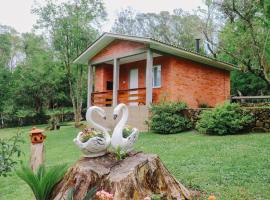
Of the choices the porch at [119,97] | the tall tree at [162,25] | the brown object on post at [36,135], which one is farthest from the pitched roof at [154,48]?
the tall tree at [162,25]

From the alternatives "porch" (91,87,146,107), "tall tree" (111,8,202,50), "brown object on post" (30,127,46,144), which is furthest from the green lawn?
"tall tree" (111,8,202,50)

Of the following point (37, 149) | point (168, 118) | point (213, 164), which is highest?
point (168, 118)

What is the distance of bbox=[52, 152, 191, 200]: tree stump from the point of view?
12.4 feet

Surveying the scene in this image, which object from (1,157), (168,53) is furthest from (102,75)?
(1,157)

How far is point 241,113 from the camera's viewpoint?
12055 mm

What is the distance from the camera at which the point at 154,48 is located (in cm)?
1542

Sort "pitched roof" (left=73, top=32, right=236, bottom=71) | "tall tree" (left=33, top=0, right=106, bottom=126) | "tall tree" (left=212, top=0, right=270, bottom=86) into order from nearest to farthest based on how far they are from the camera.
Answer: "pitched roof" (left=73, top=32, right=236, bottom=71) < "tall tree" (left=212, top=0, right=270, bottom=86) < "tall tree" (left=33, top=0, right=106, bottom=126)

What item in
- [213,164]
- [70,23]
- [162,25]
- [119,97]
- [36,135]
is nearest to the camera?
[36,135]

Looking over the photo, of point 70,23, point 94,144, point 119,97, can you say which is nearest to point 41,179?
point 94,144

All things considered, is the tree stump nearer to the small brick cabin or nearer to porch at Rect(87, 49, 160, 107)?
the small brick cabin

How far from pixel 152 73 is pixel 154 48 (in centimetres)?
203

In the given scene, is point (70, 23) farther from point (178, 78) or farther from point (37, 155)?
point (37, 155)

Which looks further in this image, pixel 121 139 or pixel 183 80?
pixel 183 80

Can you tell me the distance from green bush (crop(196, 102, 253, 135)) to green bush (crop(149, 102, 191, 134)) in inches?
58.3
